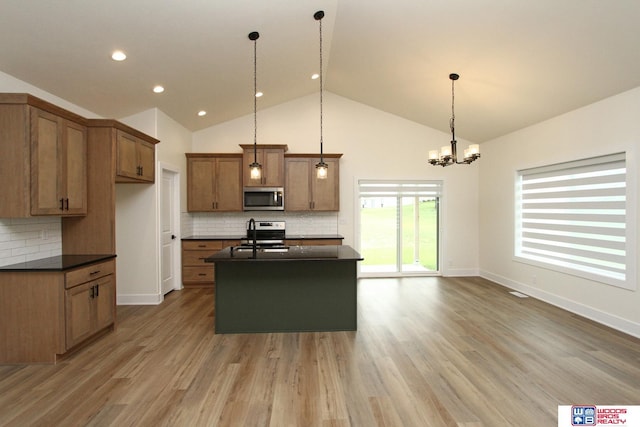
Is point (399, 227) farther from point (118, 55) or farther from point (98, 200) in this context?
point (118, 55)

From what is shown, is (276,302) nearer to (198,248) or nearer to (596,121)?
(198,248)

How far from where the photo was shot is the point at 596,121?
3.86 metres

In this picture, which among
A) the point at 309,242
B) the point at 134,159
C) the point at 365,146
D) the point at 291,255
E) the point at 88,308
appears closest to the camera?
the point at 88,308

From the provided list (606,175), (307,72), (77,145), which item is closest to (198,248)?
(77,145)

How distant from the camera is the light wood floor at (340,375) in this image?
214 centimetres

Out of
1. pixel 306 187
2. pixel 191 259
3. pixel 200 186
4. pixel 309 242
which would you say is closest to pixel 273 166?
pixel 306 187

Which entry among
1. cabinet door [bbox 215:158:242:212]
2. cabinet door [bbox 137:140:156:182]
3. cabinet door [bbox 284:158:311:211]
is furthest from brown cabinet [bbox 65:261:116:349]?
cabinet door [bbox 284:158:311:211]

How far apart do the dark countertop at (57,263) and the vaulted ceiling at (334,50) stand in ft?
6.08

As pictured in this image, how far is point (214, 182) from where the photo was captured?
585cm

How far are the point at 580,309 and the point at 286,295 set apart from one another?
3787 mm

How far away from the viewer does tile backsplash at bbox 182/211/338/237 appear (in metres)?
6.18

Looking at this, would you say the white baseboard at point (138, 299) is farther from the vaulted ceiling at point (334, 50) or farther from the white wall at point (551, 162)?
the white wall at point (551, 162)

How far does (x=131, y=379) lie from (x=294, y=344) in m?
1.45

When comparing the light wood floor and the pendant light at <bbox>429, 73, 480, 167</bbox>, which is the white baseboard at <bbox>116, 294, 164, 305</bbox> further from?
the pendant light at <bbox>429, 73, 480, 167</bbox>
